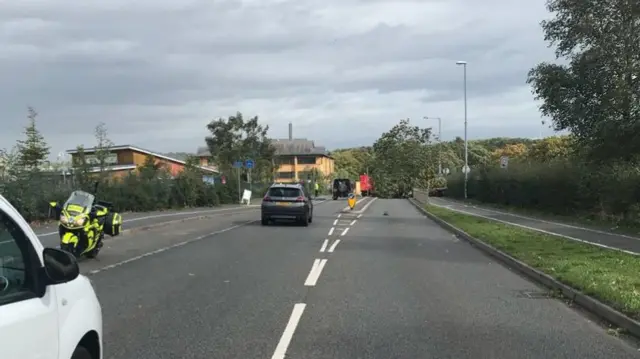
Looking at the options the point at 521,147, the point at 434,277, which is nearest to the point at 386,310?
the point at 434,277

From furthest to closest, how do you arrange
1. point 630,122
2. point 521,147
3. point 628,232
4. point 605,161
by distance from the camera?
point 521,147 → point 605,161 → point 630,122 → point 628,232

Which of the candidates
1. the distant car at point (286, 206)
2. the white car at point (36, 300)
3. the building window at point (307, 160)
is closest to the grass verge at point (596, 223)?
the distant car at point (286, 206)

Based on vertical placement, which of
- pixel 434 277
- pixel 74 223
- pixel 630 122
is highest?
pixel 630 122

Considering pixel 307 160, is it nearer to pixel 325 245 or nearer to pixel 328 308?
pixel 325 245

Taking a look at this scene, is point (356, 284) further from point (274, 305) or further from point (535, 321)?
point (535, 321)

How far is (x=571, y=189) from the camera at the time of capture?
29.2 metres

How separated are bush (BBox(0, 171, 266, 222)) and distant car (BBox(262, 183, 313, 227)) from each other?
26.8 ft

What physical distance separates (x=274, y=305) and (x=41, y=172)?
19537 millimetres

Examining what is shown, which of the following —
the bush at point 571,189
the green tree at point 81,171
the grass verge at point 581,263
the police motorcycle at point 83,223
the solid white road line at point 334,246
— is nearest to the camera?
the grass verge at point 581,263

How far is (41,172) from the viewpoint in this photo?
83.7 feet

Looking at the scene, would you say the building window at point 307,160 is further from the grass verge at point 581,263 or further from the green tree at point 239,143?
the grass verge at point 581,263

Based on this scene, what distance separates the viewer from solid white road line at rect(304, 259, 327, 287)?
36.1 feet

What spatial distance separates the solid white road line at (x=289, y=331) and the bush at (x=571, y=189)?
17397mm

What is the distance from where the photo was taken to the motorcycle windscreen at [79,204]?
12.8m
